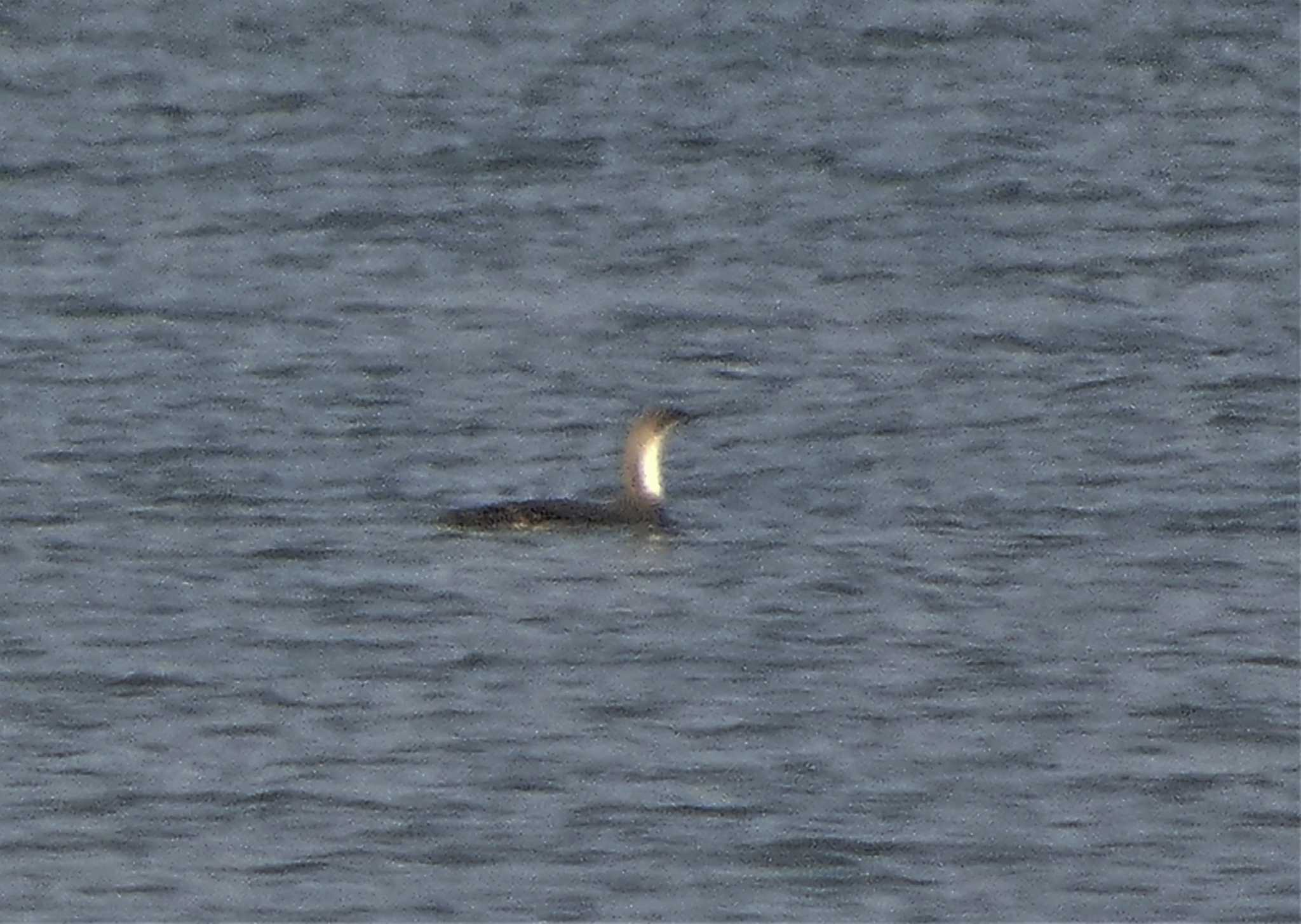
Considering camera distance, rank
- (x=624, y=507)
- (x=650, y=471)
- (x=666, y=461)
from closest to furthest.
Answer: (x=624, y=507)
(x=650, y=471)
(x=666, y=461)

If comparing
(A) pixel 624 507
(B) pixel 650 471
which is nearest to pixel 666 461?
(B) pixel 650 471

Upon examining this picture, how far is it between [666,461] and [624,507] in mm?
1173

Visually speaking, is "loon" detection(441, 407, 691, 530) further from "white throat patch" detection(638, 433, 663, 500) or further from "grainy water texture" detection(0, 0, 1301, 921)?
"grainy water texture" detection(0, 0, 1301, 921)

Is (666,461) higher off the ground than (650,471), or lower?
lower

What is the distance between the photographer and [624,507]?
1669 centimetres

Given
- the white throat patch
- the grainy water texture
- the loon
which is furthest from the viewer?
the white throat patch

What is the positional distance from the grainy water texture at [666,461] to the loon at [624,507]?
0.12 m

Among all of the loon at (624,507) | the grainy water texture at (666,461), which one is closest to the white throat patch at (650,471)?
the loon at (624,507)

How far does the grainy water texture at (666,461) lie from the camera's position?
12.8 metres

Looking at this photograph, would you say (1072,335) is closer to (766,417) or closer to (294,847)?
(766,417)

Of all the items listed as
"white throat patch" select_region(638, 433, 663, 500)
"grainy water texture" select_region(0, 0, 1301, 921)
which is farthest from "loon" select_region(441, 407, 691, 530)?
"grainy water texture" select_region(0, 0, 1301, 921)

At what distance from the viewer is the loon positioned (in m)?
16.3

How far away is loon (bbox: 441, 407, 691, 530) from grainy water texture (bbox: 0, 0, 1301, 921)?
0.12m

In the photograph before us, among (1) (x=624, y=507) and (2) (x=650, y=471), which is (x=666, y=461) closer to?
(2) (x=650, y=471)
